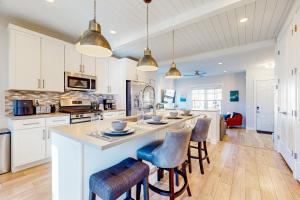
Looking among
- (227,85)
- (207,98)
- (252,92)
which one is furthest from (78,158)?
(207,98)

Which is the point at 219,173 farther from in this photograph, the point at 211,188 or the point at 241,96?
the point at 241,96

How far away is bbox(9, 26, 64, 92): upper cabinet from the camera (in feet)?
8.43

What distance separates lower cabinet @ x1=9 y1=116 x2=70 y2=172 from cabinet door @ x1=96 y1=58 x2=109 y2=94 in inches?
58.1

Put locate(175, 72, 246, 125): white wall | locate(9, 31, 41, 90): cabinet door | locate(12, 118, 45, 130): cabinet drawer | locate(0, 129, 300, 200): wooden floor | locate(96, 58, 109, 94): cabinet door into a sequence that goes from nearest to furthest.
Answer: locate(0, 129, 300, 200): wooden floor < locate(12, 118, 45, 130): cabinet drawer < locate(9, 31, 41, 90): cabinet door < locate(96, 58, 109, 94): cabinet door < locate(175, 72, 246, 125): white wall

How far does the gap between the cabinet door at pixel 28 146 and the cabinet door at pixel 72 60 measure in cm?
146

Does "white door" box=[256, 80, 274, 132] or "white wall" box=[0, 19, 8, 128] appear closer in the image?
"white wall" box=[0, 19, 8, 128]

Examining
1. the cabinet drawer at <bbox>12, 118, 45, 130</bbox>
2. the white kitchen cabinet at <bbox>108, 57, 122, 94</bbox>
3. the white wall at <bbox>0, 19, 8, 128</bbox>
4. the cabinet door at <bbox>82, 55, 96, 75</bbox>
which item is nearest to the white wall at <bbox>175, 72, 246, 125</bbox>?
the white kitchen cabinet at <bbox>108, 57, 122, 94</bbox>

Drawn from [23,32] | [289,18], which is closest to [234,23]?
[289,18]

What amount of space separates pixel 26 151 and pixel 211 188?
305 cm

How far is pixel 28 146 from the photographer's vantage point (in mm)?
2547

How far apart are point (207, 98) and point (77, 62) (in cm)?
716

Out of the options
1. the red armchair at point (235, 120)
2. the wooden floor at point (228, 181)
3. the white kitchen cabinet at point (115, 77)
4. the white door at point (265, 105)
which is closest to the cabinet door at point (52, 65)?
the white kitchen cabinet at point (115, 77)

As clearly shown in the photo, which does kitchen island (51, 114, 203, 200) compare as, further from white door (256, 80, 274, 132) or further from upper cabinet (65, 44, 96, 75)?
white door (256, 80, 274, 132)

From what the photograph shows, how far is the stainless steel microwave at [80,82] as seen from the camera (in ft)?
10.9
